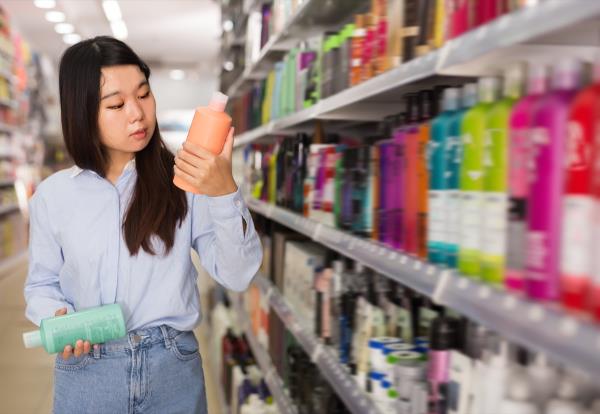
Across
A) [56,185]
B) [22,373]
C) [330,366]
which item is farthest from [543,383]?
[22,373]

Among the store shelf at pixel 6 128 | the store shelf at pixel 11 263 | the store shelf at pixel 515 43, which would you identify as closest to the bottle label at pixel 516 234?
the store shelf at pixel 515 43

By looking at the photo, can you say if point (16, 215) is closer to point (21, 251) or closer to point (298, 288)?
point (21, 251)

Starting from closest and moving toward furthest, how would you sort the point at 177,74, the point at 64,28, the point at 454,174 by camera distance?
the point at 454,174, the point at 64,28, the point at 177,74

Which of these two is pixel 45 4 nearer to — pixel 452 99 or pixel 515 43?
pixel 452 99

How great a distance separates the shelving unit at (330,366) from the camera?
1.71m

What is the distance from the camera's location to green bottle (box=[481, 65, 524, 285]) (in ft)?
3.35

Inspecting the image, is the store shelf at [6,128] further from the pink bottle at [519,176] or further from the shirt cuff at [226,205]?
the pink bottle at [519,176]

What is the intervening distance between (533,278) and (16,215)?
398 inches

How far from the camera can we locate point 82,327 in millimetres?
1663

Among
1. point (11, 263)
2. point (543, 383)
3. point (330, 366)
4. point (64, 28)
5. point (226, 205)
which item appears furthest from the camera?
point (64, 28)

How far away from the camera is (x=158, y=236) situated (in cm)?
182

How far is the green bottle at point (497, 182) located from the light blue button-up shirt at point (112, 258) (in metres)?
0.78

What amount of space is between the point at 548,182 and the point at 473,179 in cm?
23

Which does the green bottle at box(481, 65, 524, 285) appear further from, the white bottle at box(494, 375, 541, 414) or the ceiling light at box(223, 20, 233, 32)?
the ceiling light at box(223, 20, 233, 32)
